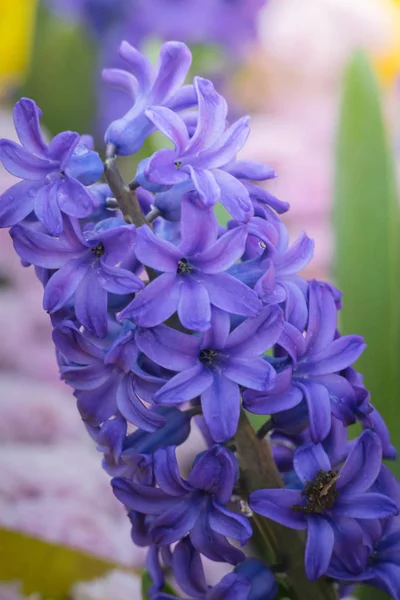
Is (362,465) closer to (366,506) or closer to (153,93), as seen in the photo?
(366,506)

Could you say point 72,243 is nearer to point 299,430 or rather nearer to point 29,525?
point 299,430

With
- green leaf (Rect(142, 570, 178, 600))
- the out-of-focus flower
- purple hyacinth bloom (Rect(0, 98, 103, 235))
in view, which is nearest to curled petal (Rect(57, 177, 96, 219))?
purple hyacinth bloom (Rect(0, 98, 103, 235))

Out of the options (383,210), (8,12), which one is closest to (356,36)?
(8,12)

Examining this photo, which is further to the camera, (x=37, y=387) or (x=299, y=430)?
(x=37, y=387)

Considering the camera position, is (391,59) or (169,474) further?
(391,59)

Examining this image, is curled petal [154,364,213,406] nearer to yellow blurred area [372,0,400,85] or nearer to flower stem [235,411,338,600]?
flower stem [235,411,338,600]

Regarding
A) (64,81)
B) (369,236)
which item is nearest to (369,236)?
(369,236)

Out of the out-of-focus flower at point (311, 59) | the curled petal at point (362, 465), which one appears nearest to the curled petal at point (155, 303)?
the curled petal at point (362, 465)
